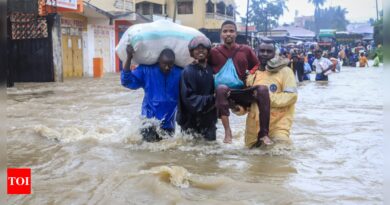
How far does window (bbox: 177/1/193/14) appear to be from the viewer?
1752 inches

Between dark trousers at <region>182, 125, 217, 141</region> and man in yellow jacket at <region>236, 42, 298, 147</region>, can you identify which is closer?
man in yellow jacket at <region>236, 42, 298, 147</region>

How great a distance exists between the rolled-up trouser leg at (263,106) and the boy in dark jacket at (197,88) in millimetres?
475

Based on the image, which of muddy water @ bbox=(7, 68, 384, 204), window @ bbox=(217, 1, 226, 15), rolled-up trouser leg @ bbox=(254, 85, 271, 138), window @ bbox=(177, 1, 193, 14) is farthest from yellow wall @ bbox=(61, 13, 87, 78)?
window @ bbox=(217, 1, 226, 15)

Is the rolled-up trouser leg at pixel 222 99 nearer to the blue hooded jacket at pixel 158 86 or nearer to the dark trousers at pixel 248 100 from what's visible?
the dark trousers at pixel 248 100

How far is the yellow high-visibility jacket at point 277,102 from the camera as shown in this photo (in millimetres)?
5227

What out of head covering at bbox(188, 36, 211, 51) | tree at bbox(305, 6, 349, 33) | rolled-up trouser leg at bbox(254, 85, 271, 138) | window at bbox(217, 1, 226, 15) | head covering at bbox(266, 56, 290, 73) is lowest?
rolled-up trouser leg at bbox(254, 85, 271, 138)

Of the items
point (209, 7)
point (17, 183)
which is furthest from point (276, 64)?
point (209, 7)

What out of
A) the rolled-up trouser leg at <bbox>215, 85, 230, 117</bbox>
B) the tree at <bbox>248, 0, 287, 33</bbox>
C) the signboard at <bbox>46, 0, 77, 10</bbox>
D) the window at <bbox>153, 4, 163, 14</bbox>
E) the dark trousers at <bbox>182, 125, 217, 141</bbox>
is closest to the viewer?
the rolled-up trouser leg at <bbox>215, 85, 230, 117</bbox>

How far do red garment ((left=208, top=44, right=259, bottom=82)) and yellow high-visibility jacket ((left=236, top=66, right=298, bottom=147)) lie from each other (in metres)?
0.11

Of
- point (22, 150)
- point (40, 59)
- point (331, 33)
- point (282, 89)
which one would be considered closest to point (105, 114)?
point (22, 150)

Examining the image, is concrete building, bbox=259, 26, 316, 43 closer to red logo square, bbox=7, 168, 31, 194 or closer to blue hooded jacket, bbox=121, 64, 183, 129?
blue hooded jacket, bbox=121, 64, 183, 129

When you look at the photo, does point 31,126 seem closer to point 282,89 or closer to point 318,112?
point 282,89

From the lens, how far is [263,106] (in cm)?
509

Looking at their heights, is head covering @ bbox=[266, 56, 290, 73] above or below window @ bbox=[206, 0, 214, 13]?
below
